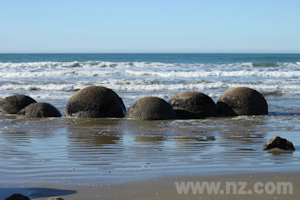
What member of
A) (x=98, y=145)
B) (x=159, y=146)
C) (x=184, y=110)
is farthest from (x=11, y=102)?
(x=159, y=146)

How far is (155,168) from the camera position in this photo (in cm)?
632

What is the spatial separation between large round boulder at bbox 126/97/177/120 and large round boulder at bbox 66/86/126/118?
2.54ft

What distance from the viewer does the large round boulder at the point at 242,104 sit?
1311 cm

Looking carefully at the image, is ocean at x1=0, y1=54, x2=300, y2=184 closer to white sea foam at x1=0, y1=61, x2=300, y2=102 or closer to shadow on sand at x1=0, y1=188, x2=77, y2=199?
shadow on sand at x1=0, y1=188, x2=77, y2=199

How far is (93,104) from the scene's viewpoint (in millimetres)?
12508

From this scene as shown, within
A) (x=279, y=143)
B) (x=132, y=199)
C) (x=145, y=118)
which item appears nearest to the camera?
(x=132, y=199)

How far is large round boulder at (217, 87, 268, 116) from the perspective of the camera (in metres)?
13.1

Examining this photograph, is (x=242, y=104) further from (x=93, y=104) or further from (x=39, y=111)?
(x=39, y=111)

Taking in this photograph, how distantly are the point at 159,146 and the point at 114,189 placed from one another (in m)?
2.91

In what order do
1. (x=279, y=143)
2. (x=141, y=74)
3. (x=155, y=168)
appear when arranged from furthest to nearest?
(x=141, y=74) < (x=279, y=143) < (x=155, y=168)

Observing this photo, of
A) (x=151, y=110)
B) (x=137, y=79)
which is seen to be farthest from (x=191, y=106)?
(x=137, y=79)

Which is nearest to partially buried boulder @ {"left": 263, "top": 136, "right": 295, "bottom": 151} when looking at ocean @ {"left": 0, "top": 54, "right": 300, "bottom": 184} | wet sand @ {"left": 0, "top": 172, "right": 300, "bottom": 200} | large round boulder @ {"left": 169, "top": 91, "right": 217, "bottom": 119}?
ocean @ {"left": 0, "top": 54, "right": 300, "bottom": 184}

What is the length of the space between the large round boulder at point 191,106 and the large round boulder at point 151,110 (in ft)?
1.93

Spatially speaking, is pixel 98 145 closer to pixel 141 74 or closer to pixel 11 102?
pixel 11 102
